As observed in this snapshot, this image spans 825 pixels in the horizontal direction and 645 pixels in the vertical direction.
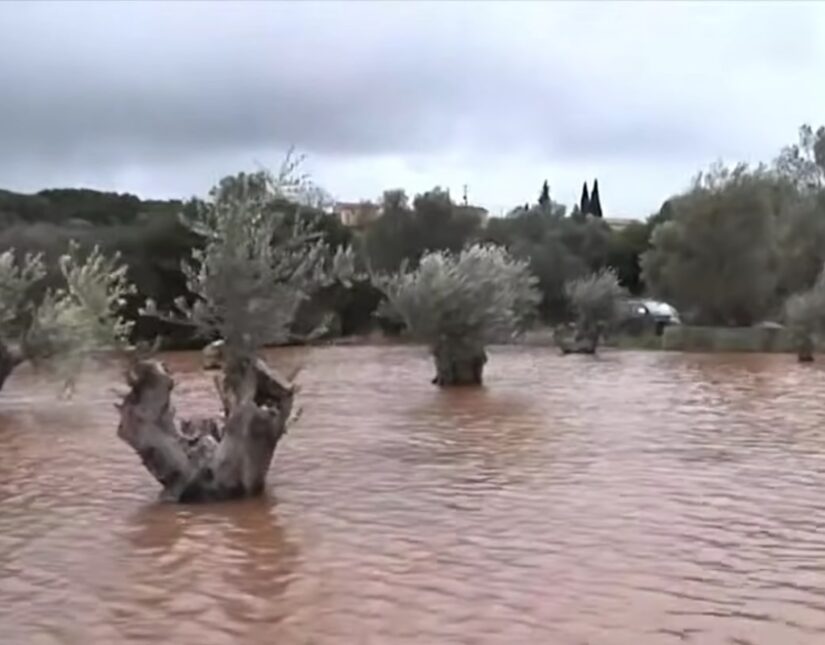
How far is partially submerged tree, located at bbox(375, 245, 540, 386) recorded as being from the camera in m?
20.0

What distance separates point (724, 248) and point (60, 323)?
21.7 metres

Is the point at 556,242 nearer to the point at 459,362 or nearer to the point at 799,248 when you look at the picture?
the point at 799,248

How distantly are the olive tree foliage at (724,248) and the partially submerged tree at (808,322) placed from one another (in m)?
6.17

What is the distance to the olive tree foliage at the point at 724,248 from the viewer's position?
33281 millimetres

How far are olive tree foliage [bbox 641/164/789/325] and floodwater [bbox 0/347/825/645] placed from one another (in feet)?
62.4

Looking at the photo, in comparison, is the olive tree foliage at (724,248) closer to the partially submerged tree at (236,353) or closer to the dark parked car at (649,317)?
the dark parked car at (649,317)

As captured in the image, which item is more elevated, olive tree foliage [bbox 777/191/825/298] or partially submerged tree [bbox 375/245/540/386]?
olive tree foliage [bbox 777/191/825/298]

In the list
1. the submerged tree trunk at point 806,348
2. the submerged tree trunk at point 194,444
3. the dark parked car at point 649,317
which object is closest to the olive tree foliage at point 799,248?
the dark parked car at point 649,317

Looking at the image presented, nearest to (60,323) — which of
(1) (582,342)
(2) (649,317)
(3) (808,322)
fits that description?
(1) (582,342)

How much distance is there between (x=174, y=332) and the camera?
31984mm

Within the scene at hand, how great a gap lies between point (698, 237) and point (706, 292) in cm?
158

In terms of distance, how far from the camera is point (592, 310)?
29953mm

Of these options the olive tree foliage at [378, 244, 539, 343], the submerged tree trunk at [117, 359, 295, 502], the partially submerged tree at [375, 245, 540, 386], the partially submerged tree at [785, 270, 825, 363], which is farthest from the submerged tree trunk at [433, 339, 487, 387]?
the submerged tree trunk at [117, 359, 295, 502]

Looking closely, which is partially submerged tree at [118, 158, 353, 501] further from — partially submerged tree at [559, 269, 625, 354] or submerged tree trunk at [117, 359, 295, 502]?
partially submerged tree at [559, 269, 625, 354]
